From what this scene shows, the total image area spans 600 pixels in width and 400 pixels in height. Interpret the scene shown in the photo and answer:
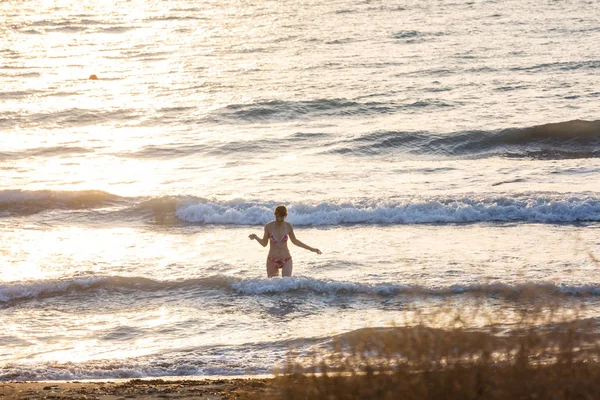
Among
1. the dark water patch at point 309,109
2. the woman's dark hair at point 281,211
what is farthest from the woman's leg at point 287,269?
the dark water patch at point 309,109

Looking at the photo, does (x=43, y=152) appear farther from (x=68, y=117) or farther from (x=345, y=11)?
(x=345, y=11)

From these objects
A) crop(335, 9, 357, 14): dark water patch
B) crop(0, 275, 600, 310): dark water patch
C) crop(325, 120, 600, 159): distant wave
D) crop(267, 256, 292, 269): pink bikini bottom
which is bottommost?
crop(0, 275, 600, 310): dark water patch

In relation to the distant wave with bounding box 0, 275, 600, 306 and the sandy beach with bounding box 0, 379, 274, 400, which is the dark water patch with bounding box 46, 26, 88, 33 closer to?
the distant wave with bounding box 0, 275, 600, 306

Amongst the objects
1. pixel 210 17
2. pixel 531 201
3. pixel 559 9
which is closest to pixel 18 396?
pixel 531 201

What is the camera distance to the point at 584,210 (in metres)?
17.5

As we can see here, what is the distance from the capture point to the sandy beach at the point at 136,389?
8.20 metres

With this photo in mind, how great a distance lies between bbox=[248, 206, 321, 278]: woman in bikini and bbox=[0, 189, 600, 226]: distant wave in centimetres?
477

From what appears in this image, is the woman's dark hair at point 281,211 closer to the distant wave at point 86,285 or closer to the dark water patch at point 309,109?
the distant wave at point 86,285

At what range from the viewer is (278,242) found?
13.3m

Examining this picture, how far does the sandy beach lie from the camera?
8203 mm

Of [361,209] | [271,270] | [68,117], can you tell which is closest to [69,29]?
[68,117]

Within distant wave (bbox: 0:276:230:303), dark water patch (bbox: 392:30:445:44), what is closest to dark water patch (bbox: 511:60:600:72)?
dark water patch (bbox: 392:30:445:44)

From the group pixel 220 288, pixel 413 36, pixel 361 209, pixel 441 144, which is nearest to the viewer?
pixel 220 288

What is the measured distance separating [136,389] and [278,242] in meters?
5.05
